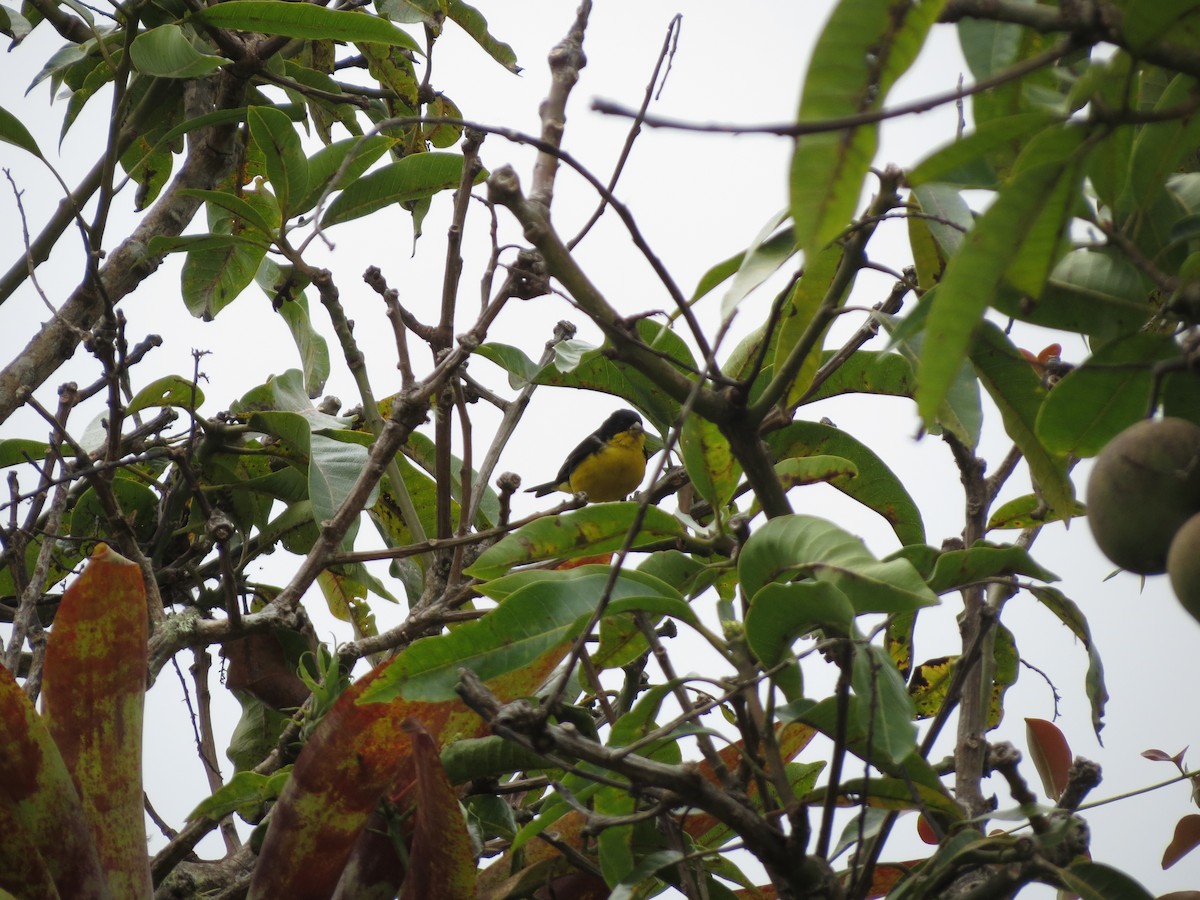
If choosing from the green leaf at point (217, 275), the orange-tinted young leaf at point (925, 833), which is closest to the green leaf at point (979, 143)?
Answer: the orange-tinted young leaf at point (925, 833)

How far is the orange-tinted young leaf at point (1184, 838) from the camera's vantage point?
6.03ft

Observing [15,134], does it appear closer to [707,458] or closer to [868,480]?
[707,458]

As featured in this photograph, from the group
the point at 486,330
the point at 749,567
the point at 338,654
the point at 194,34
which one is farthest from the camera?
the point at 194,34

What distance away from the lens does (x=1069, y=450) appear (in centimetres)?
101

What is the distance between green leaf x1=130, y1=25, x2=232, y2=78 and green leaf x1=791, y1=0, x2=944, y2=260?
1751mm

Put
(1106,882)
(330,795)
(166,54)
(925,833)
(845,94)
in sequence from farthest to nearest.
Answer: (166,54), (925,833), (330,795), (1106,882), (845,94)

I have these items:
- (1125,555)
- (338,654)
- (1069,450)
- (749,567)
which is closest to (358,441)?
(338,654)

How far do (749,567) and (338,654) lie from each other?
2.32 feet

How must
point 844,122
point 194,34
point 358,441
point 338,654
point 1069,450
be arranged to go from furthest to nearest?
point 194,34 → point 358,441 → point 338,654 → point 1069,450 → point 844,122

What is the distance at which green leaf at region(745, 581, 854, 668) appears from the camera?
100 cm

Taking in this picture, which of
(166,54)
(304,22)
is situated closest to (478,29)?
(304,22)

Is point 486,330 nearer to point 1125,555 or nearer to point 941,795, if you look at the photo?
point 941,795

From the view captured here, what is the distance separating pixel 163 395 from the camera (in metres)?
2.50

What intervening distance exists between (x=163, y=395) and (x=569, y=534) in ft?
4.91
